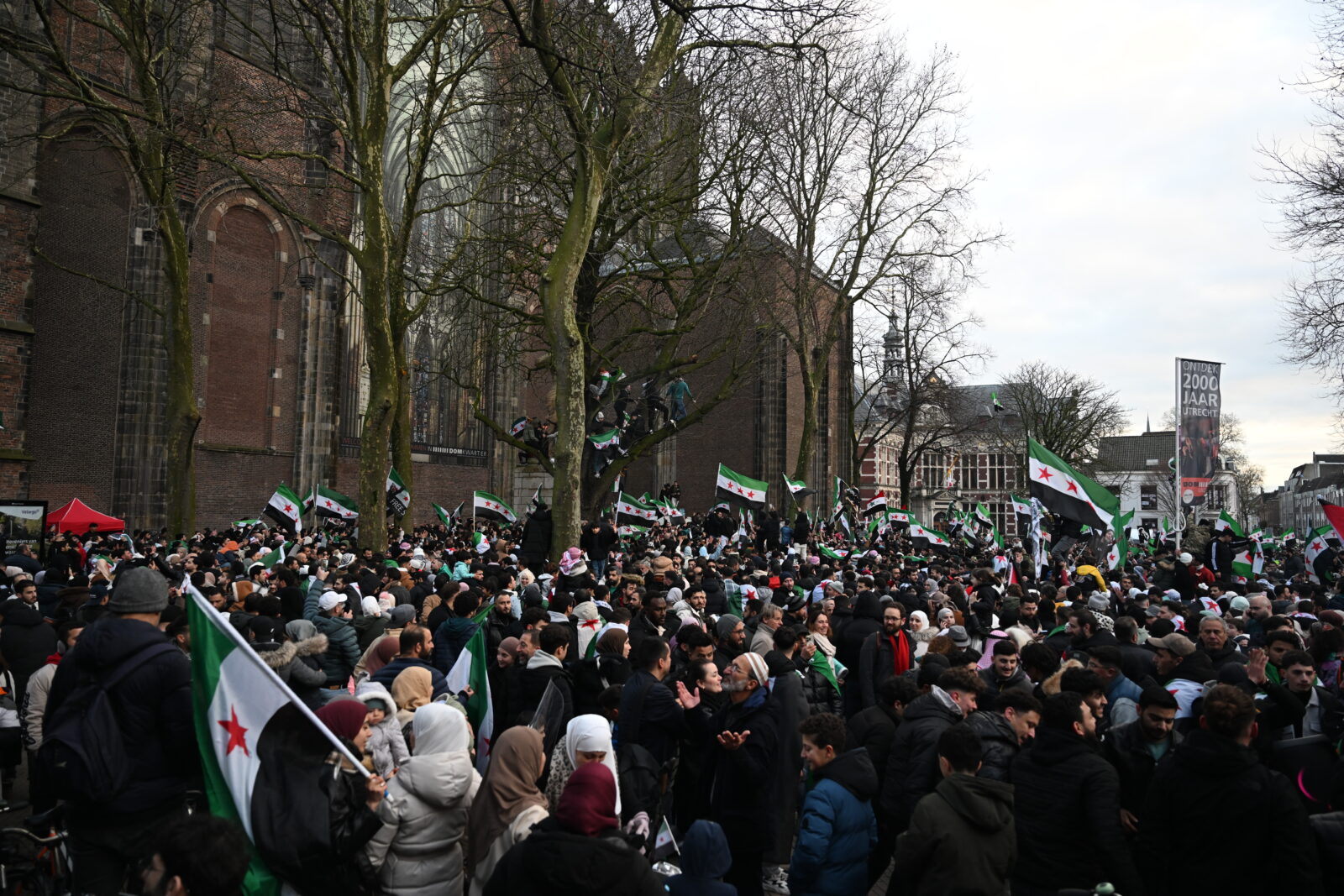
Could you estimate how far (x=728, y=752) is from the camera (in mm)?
5492

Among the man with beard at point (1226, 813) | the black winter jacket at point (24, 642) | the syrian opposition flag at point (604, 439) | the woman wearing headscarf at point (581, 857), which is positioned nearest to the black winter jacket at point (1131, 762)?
the man with beard at point (1226, 813)

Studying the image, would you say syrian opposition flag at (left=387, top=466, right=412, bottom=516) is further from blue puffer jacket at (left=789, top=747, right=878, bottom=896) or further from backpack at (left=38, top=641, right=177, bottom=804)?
blue puffer jacket at (left=789, top=747, right=878, bottom=896)

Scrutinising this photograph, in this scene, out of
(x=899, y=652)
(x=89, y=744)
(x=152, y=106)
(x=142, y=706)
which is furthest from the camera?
(x=152, y=106)

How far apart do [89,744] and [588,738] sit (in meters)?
1.97

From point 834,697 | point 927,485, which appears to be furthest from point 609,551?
point 927,485

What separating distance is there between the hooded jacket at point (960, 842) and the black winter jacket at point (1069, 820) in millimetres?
325

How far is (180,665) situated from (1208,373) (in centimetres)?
2404

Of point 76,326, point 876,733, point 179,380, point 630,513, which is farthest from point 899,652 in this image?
point 76,326

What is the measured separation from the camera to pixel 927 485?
81750mm

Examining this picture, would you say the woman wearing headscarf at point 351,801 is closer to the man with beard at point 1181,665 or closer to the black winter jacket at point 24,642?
the man with beard at point 1181,665

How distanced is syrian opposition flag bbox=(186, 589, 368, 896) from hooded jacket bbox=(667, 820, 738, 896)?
133 cm

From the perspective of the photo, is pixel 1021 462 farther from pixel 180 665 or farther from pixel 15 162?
pixel 180 665

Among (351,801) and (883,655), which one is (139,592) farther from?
(883,655)

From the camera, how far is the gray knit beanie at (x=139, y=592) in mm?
4219
